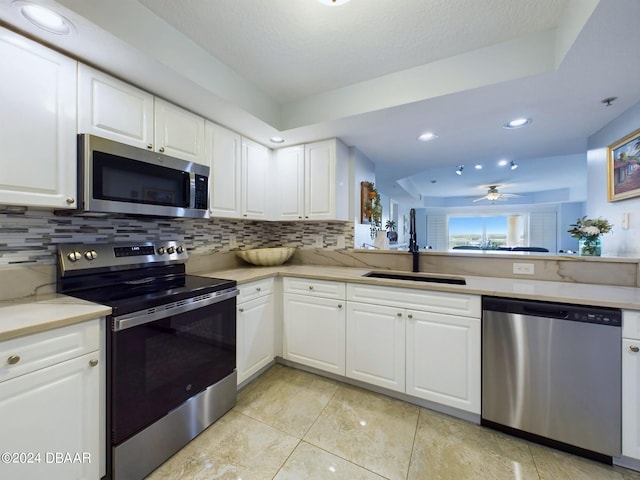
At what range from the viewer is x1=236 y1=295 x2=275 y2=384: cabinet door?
1951mm

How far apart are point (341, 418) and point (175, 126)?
229cm

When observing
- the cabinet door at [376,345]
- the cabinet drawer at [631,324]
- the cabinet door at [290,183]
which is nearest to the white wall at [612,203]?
the cabinet drawer at [631,324]

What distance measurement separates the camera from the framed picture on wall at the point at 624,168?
5.75 feet

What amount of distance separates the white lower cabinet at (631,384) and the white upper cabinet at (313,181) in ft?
6.40

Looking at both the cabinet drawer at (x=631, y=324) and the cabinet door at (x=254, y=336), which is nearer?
the cabinet drawer at (x=631, y=324)

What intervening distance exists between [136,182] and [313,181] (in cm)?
147

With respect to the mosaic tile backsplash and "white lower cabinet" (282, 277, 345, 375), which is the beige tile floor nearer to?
"white lower cabinet" (282, 277, 345, 375)

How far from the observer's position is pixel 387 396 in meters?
1.98

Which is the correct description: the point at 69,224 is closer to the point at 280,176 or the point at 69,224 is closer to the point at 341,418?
the point at 280,176

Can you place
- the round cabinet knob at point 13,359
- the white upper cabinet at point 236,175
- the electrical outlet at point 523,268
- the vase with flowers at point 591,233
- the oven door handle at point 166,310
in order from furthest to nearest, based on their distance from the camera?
1. the white upper cabinet at point 236,175
2. the electrical outlet at point 523,268
3. the vase with flowers at point 591,233
4. the oven door handle at point 166,310
5. the round cabinet knob at point 13,359

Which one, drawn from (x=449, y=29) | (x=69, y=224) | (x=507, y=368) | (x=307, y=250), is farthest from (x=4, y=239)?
(x=507, y=368)

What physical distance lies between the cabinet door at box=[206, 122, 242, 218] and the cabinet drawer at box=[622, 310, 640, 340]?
2586 millimetres

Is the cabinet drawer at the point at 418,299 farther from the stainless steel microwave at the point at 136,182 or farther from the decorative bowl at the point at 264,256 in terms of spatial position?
the stainless steel microwave at the point at 136,182

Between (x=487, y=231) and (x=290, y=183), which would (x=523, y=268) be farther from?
(x=487, y=231)
